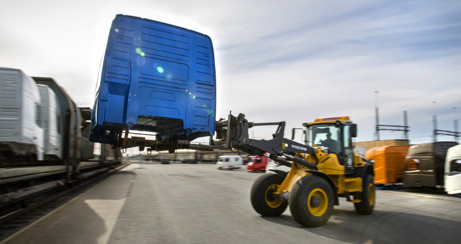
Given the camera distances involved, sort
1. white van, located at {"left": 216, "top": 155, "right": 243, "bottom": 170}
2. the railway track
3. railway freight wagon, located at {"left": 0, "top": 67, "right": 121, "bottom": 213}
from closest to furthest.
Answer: the railway track → railway freight wagon, located at {"left": 0, "top": 67, "right": 121, "bottom": 213} → white van, located at {"left": 216, "top": 155, "right": 243, "bottom": 170}

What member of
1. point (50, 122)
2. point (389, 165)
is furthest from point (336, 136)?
point (389, 165)

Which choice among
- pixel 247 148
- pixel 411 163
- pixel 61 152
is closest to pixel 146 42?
pixel 247 148

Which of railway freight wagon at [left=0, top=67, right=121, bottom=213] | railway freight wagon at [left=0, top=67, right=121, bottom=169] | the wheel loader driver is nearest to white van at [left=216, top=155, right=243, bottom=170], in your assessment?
railway freight wagon at [left=0, top=67, right=121, bottom=169]

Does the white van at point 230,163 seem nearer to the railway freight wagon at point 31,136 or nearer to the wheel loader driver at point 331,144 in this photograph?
the railway freight wagon at point 31,136

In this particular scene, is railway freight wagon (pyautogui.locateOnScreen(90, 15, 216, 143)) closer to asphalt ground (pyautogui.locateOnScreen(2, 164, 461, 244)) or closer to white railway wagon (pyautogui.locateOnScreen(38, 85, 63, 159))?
asphalt ground (pyautogui.locateOnScreen(2, 164, 461, 244))

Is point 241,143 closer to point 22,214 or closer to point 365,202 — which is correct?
point 365,202

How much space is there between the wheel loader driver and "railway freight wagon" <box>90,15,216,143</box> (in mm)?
2821

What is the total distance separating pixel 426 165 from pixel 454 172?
6.96ft

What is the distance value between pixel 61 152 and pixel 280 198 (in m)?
7.09

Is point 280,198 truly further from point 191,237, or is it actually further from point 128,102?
point 128,102

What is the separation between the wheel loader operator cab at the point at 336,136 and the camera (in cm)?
739

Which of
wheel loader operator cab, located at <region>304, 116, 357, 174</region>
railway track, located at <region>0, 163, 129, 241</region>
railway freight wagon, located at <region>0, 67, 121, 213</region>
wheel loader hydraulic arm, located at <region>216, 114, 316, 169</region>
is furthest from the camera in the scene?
wheel loader operator cab, located at <region>304, 116, 357, 174</region>

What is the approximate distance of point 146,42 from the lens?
6230mm

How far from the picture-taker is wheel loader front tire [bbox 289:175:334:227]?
571 cm
